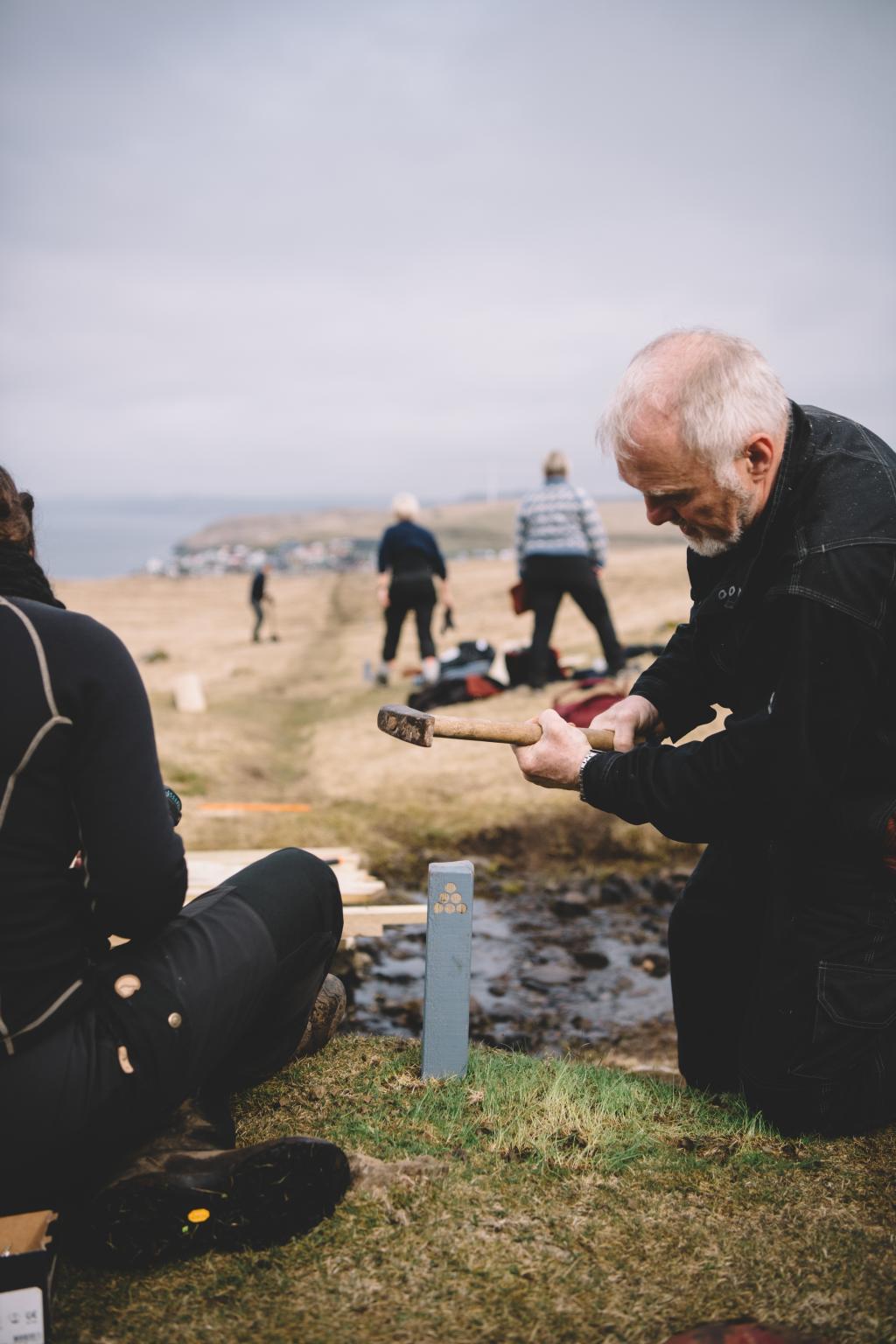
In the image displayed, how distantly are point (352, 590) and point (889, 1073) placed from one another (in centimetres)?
4992

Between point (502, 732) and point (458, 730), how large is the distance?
0.51ft

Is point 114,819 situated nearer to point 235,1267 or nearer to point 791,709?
point 235,1267

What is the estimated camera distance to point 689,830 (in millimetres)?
3354

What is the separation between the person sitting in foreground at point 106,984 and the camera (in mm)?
2375

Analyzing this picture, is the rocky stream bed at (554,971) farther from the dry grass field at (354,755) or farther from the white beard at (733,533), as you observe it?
the white beard at (733,533)

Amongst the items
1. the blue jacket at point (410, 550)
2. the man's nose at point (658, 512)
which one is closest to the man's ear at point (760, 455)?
the man's nose at point (658, 512)

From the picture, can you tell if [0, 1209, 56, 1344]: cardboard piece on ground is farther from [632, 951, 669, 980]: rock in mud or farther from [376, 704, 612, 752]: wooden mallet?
[632, 951, 669, 980]: rock in mud

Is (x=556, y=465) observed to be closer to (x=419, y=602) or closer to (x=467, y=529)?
(x=419, y=602)

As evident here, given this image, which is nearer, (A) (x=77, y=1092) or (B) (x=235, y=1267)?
(A) (x=77, y=1092)

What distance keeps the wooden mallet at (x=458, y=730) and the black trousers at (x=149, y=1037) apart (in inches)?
29.4

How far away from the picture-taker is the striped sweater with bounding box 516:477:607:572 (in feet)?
40.3

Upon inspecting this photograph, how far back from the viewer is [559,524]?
483 inches

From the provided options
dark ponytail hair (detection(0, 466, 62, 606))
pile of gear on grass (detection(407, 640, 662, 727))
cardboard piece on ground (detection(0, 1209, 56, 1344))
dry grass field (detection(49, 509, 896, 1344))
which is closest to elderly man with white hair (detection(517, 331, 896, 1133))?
dry grass field (detection(49, 509, 896, 1344))

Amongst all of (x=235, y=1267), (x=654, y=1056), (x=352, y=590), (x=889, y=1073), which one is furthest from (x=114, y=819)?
(x=352, y=590)
